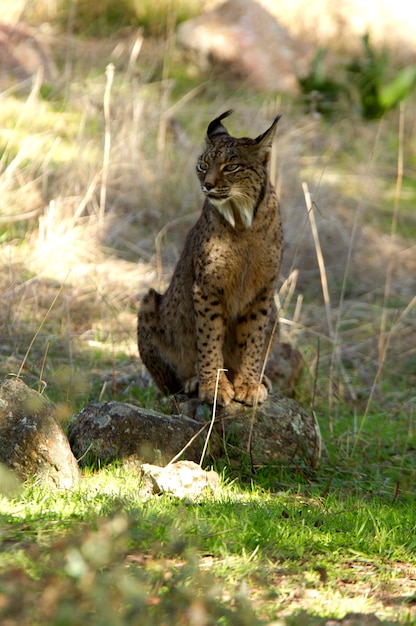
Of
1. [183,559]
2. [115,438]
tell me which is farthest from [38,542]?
[115,438]

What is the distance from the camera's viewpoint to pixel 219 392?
5406mm

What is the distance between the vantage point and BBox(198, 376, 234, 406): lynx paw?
539 cm

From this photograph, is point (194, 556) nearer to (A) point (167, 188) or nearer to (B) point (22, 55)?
(A) point (167, 188)

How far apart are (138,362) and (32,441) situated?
2782mm

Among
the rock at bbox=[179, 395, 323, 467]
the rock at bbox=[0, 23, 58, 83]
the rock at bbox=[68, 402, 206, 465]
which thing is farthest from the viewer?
the rock at bbox=[0, 23, 58, 83]

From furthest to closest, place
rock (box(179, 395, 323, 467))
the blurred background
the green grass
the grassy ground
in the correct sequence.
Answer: the blurred background < rock (box(179, 395, 323, 467)) < the grassy ground < the green grass

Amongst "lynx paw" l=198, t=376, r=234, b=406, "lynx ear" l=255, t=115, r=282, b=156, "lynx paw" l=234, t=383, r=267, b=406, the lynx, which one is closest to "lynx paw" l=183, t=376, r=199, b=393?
the lynx

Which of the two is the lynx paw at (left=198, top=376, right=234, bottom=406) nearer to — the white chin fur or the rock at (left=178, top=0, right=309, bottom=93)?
the white chin fur

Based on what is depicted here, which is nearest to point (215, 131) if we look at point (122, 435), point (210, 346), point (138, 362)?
point (210, 346)

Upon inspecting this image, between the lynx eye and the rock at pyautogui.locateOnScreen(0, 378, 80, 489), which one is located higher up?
the lynx eye

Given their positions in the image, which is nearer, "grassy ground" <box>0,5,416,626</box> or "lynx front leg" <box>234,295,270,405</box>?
"grassy ground" <box>0,5,416,626</box>

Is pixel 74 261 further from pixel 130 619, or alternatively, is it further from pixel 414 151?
pixel 414 151

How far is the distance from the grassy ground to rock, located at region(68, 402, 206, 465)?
16cm

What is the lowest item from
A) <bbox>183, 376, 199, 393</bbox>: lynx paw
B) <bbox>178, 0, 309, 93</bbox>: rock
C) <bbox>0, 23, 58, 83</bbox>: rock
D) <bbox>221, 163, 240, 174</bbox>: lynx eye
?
<bbox>183, 376, 199, 393</bbox>: lynx paw
